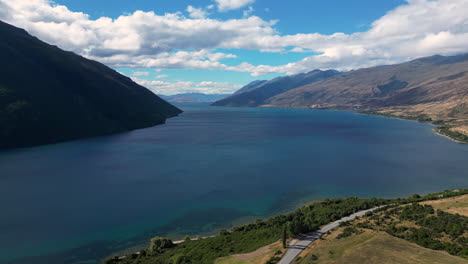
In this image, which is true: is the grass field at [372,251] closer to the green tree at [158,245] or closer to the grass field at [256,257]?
the grass field at [256,257]

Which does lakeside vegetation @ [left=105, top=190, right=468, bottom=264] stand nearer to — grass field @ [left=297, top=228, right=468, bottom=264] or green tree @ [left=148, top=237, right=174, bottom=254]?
green tree @ [left=148, top=237, right=174, bottom=254]

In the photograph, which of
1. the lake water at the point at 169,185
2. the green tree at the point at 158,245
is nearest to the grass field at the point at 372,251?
the green tree at the point at 158,245

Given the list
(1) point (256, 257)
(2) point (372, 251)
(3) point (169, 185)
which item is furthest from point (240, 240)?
(3) point (169, 185)

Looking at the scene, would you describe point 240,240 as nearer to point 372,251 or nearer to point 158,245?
point 158,245

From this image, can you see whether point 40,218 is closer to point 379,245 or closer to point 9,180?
point 9,180

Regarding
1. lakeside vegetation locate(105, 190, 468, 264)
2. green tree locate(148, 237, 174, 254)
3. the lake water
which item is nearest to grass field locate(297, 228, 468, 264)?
lakeside vegetation locate(105, 190, 468, 264)

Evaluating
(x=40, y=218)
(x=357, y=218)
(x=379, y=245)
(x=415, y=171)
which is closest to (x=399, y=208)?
(x=357, y=218)

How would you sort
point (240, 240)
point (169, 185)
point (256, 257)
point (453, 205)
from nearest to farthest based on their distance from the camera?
point (256, 257) → point (453, 205) → point (240, 240) → point (169, 185)
